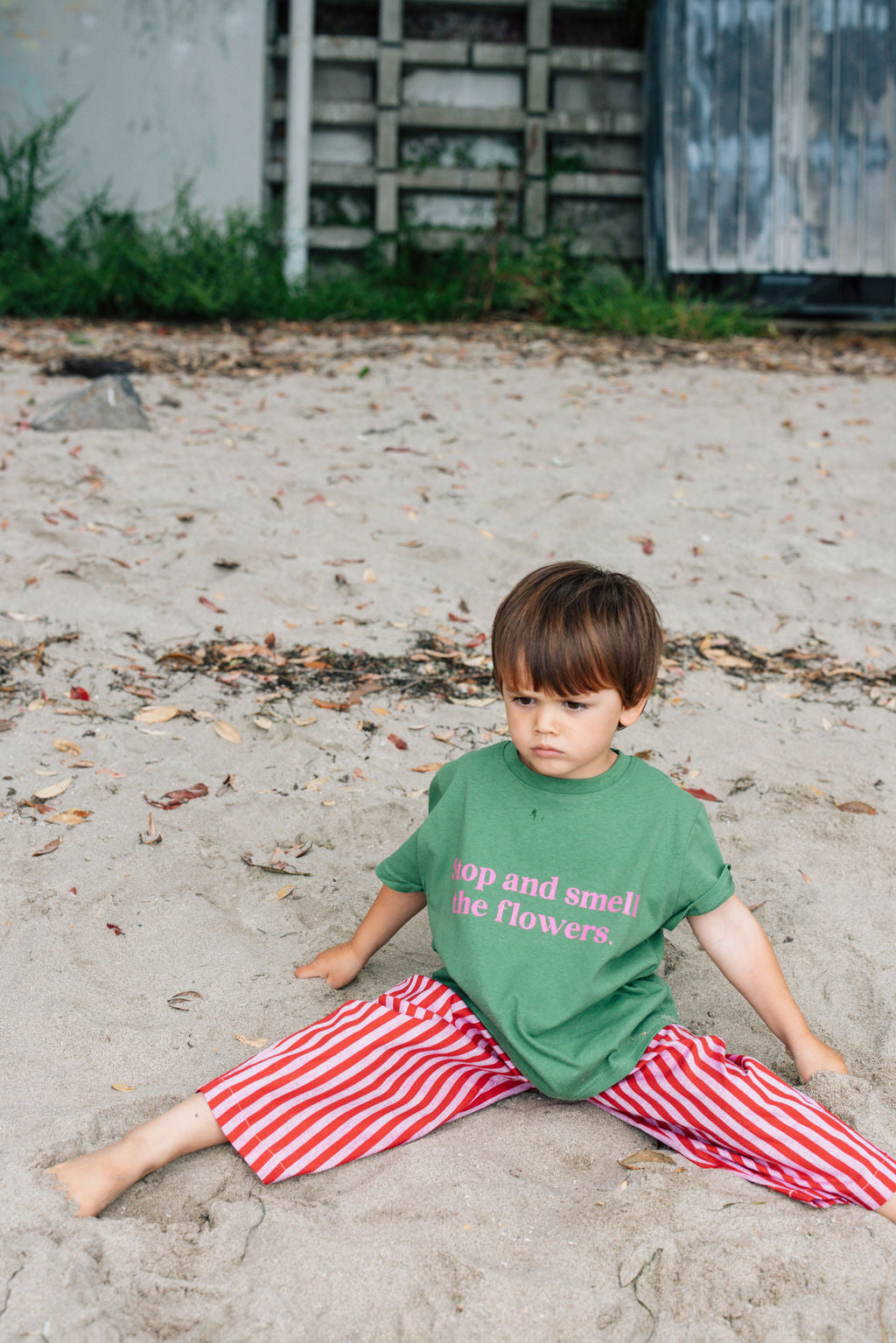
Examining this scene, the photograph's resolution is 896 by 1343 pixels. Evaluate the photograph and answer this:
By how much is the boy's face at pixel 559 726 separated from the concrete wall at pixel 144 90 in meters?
6.39

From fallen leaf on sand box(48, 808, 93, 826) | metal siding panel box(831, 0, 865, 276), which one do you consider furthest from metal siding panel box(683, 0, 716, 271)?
fallen leaf on sand box(48, 808, 93, 826)

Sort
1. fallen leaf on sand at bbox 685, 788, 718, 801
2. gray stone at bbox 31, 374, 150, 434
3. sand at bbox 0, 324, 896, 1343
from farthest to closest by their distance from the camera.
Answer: gray stone at bbox 31, 374, 150, 434, fallen leaf on sand at bbox 685, 788, 718, 801, sand at bbox 0, 324, 896, 1343

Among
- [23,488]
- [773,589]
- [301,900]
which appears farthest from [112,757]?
[773,589]

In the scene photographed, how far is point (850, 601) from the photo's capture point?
12.7 feet

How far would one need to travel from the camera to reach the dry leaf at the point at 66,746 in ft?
8.79

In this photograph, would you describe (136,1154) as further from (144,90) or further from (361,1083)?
(144,90)

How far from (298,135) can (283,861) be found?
6168 millimetres

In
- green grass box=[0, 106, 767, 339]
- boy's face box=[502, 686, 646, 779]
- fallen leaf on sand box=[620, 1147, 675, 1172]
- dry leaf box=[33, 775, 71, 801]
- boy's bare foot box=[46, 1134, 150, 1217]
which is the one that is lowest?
fallen leaf on sand box=[620, 1147, 675, 1172]

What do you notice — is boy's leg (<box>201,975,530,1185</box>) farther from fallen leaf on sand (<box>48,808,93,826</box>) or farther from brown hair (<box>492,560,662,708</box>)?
fallen leaf on sand (<box>48,808,93,826</box>)

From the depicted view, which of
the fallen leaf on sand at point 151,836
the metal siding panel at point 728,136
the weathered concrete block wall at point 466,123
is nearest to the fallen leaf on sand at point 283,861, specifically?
the fallen leaf on sand at point 151,836

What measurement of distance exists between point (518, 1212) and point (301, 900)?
870 mm

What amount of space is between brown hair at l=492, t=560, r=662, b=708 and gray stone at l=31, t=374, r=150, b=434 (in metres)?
3.71

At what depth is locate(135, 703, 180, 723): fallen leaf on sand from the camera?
9.42 ft

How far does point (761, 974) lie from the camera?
1.74 m
